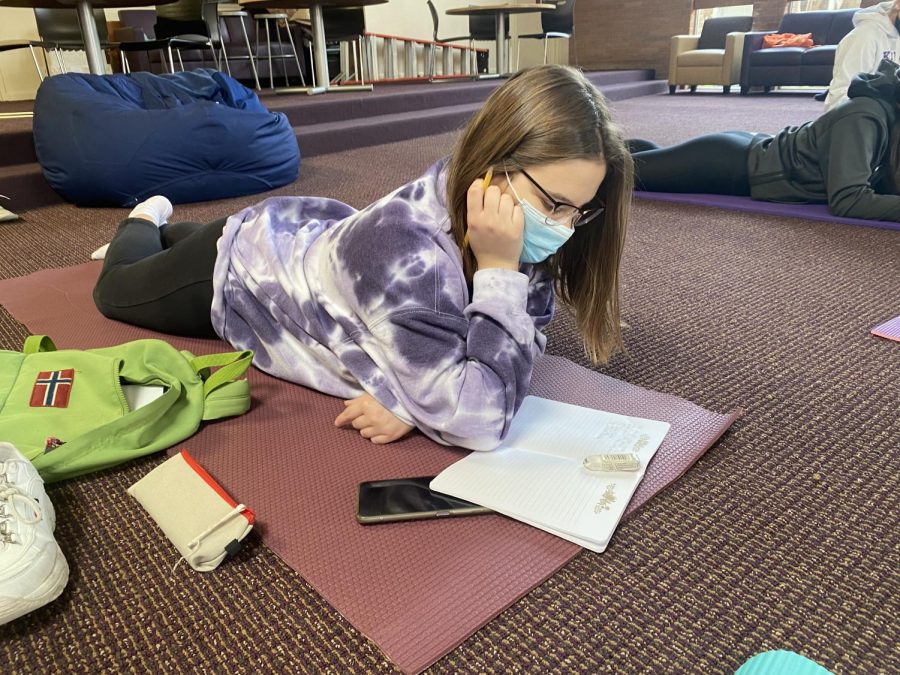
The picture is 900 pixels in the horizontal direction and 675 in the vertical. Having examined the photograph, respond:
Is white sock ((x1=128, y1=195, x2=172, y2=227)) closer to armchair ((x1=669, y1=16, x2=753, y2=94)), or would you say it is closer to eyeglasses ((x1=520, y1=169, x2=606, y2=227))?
eyeglasses ((x1=520, y1=169, x2=606, y2=227))

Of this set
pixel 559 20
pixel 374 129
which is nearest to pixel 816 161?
pixel 374 129

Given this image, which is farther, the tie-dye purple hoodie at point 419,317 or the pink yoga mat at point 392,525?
the tie-dye purple hoodie at point 419,317

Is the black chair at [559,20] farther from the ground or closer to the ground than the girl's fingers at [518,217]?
farther from the ground

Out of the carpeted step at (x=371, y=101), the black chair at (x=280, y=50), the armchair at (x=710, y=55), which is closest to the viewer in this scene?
the carpeted step at (x=371, y=101)

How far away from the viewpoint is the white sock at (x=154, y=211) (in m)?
1.87

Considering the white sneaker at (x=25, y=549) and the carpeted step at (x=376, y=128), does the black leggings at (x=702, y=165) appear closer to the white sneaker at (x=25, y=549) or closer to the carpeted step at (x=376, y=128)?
the carpeted step at (x=376, y=128)

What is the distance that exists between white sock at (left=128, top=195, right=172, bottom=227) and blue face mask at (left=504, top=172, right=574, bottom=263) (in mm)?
1190

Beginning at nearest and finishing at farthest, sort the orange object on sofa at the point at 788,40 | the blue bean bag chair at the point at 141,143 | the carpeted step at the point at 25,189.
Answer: the blue bean bag chair at the point at 141,143 < the carpeted step at the point at 25,189 < the orange object on sofa at the point at 788,40

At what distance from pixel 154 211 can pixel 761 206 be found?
7.40 ft

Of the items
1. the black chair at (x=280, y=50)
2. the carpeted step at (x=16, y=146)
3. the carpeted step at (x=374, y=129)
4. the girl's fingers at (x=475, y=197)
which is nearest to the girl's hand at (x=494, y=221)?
the girl's fingers at (x=475, y=197)

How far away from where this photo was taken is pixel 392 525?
97 cm

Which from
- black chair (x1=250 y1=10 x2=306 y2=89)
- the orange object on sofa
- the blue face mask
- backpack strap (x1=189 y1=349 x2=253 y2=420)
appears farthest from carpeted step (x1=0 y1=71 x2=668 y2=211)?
the orange object on sofa

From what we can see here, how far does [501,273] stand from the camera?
1.08 meters

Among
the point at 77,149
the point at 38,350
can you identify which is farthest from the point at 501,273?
the point at 77,149
